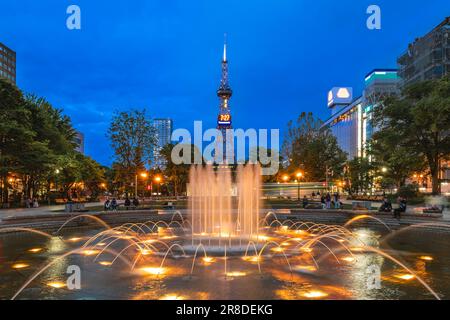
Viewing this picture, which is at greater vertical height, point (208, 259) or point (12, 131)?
point (12, 131)

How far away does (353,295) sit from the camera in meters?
8.34

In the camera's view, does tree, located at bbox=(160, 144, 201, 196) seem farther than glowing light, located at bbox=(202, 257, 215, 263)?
Yes

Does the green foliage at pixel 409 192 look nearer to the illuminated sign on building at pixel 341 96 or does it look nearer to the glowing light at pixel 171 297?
the glowing light at pixel 171 297

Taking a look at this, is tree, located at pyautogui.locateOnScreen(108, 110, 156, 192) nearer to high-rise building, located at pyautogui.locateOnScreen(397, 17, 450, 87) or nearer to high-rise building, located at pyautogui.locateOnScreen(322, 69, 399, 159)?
high-rise building, located at pyautogui.locateOnScreen(397, 17, 450, 87)

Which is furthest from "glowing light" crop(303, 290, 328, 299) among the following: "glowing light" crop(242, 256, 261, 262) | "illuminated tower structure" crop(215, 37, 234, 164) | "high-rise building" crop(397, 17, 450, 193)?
"illuminated tower structure" crop(215, 37, 234, 164)

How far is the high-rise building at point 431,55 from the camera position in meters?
67.8

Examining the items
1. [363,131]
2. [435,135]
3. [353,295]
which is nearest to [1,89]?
[353,295]

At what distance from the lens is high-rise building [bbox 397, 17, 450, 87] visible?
67812mm

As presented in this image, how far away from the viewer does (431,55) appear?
227ft

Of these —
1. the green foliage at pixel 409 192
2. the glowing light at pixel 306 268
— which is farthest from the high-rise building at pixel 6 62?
the glowing light at pixel 306 268

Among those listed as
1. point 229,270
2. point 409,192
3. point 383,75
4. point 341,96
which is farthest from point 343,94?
point 229,270

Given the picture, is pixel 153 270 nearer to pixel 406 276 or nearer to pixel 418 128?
pixel 406 276
